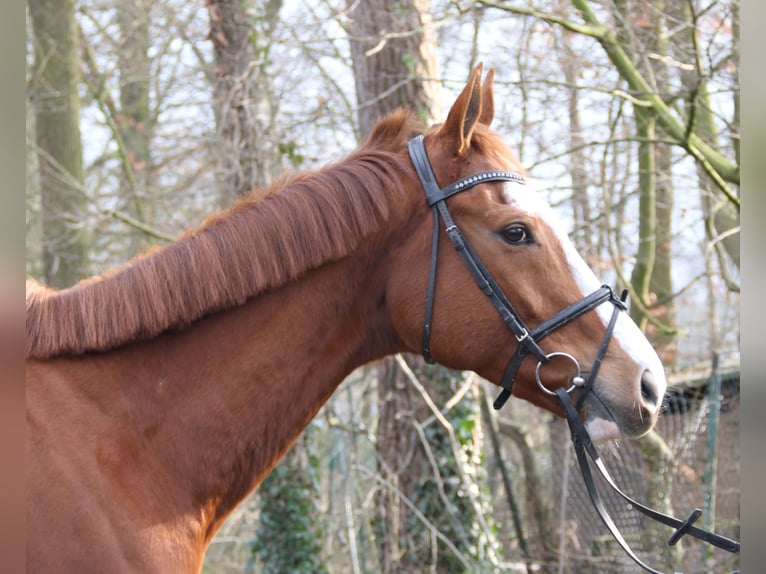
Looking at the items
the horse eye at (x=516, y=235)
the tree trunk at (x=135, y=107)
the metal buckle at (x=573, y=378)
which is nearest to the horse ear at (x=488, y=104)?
the horse eye at (x=516, y=235)

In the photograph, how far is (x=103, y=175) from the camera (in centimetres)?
1149

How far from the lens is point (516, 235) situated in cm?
258

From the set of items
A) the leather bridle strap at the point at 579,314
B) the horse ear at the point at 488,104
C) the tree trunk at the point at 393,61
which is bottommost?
the leather bridle strap at the point at 579,314

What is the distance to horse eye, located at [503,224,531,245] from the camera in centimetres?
258

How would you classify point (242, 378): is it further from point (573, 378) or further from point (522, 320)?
point (573, 378)

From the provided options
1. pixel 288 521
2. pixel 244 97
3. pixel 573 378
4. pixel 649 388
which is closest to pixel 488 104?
pixel 573 378

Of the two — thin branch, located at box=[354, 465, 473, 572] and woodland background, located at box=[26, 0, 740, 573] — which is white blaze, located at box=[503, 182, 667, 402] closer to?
woodland background, located at box=[26, 0, 740, 573]

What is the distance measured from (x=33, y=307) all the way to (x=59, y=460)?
47 centimetres

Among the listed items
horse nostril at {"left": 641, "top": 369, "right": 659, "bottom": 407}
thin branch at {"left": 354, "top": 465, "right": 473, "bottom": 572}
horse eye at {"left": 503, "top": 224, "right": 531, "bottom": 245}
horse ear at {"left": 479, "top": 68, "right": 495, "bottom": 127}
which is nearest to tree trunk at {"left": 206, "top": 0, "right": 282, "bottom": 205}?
thin branch at {"left": 354, "top": 465, "right": 473, "bottom": 572}

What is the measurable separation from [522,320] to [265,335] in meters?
0.83

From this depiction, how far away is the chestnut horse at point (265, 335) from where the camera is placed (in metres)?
2.28

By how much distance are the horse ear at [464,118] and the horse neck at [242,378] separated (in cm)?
50

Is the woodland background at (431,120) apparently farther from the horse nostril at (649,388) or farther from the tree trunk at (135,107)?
the horse nostril at (649,388)

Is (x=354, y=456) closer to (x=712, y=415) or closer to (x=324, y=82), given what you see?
(x=712, y=415)
